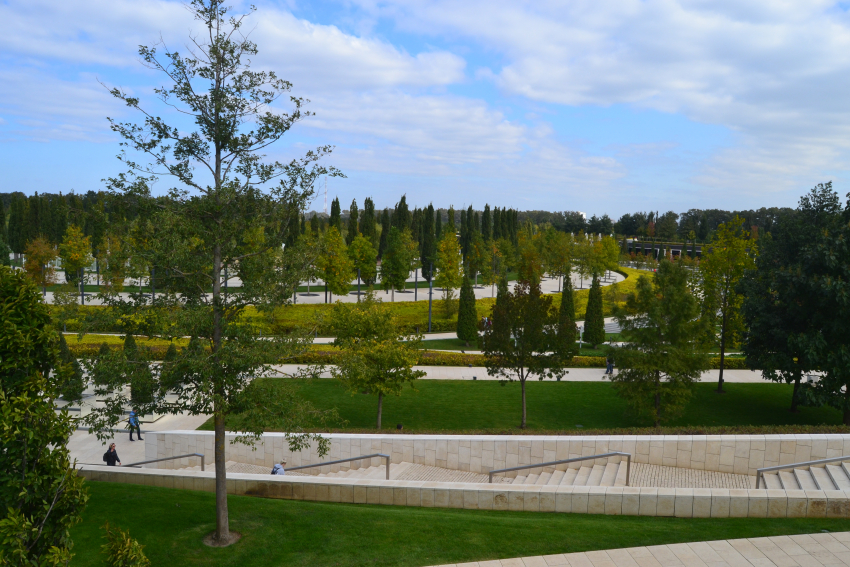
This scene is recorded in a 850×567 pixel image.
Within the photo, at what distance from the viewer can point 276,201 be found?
10.1 m

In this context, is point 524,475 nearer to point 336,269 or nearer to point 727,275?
point 727,275

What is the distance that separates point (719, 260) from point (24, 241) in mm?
67904

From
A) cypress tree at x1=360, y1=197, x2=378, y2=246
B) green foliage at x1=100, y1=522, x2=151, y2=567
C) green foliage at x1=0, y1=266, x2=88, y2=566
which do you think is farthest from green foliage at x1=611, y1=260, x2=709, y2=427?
cypress tree at x1=360, y1=197, x2=378, y2=246

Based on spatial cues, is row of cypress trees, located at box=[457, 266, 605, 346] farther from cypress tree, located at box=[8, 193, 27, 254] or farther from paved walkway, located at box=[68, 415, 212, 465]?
cypress tree, located at box=[8, 193, 27, 254]

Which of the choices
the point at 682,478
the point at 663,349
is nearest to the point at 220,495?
the point at 682,478

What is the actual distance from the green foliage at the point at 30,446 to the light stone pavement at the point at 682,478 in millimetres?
12108

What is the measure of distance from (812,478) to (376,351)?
12.1m

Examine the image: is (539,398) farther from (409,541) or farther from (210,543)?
(210,543)

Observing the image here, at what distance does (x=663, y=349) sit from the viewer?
18953mm

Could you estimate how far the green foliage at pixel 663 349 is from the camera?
18688mm

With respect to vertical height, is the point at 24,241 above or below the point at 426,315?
above

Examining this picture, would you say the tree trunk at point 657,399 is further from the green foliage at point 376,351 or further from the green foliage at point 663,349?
the green foliage at point 376,351

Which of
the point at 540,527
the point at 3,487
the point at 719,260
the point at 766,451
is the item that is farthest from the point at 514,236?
the point at 3,487

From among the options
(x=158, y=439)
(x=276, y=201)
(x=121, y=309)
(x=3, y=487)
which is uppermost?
(x=276, y=201)
